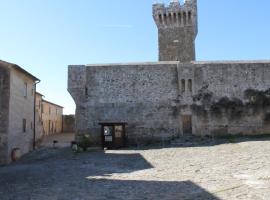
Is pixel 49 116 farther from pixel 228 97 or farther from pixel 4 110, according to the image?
pixel 228 97

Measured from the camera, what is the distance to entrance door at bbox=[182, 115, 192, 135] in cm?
2694

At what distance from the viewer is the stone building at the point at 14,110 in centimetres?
2078

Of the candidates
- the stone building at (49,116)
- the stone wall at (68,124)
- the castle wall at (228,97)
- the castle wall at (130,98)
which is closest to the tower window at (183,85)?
the castle wall at (228,97)

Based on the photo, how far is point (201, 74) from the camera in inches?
1072

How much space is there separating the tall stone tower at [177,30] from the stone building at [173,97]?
8816 mm

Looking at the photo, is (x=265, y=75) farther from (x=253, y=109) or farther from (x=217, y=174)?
(x=217, y=174)

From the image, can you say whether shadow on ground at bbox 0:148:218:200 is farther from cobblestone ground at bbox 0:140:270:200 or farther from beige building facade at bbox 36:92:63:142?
beige building facade at bbox 36:92:63:142

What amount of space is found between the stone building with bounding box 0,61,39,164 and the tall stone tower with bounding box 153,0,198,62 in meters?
14.8

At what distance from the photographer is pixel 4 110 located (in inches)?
825

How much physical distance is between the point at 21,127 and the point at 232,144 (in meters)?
13.6

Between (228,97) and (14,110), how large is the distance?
14.9m

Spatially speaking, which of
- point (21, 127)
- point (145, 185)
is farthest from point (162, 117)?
point (145, 185)

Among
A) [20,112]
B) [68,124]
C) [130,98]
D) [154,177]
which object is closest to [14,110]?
[20,112]

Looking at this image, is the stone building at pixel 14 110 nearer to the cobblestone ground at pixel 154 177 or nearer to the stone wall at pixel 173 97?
the stone wall at pixel 173 97
